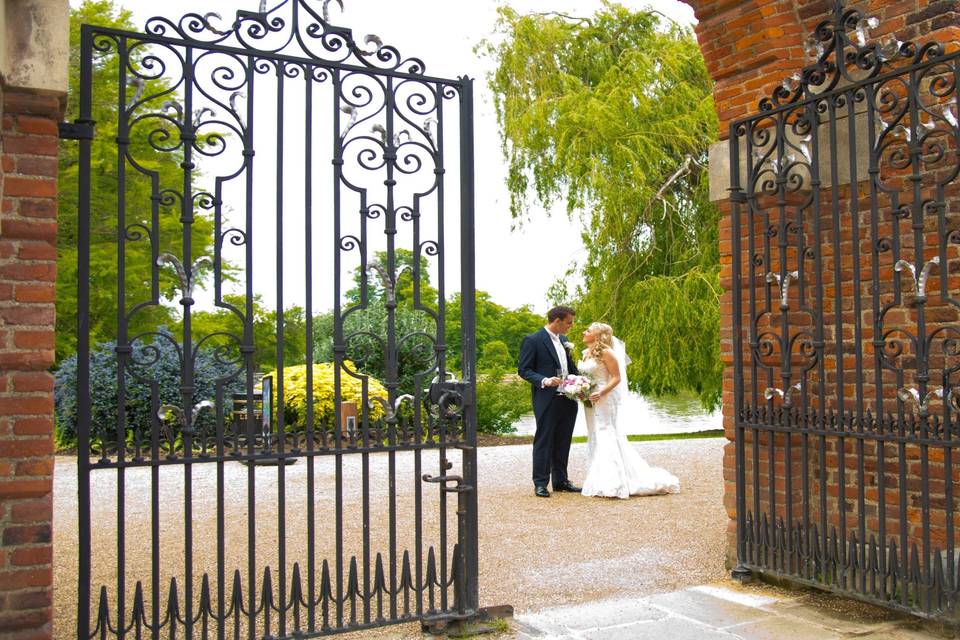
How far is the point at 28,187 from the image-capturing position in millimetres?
3646

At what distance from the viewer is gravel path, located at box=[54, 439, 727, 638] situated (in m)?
5.65

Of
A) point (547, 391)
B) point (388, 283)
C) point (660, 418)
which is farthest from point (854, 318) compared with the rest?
point (660, 418)

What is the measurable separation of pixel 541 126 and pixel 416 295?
12.4 meters

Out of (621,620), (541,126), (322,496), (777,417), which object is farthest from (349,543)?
(541,126)

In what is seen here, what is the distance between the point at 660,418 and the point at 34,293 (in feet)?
71.9

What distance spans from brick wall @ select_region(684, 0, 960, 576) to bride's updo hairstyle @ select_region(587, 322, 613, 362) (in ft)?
9.29

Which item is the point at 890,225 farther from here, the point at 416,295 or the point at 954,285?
the point at 416,295

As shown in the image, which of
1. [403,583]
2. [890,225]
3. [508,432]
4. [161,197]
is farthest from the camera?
[508,432]

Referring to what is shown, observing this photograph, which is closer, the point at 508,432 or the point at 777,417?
the point at 777,417

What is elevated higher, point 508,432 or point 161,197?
point 161,197

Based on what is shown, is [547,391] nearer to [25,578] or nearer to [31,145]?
[25,578]

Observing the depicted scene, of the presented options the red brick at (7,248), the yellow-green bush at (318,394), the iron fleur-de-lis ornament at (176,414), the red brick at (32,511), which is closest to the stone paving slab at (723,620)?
the iron fleur-de-lis ornament at (176,414)

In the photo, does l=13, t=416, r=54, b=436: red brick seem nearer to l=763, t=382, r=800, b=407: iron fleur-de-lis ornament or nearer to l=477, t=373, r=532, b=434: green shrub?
l=763, t=382, r=800, b=407: iron fleur-de-lis ornament

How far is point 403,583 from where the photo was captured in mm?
4465
